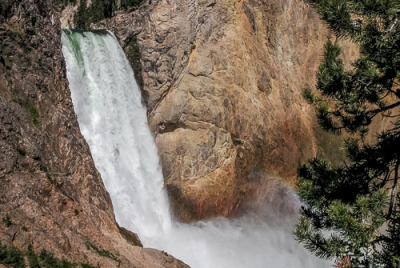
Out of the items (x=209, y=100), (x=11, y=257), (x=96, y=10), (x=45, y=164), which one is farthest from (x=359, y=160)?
(x=96, y=10)

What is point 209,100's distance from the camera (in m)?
21.4

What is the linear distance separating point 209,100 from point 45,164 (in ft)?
34.5

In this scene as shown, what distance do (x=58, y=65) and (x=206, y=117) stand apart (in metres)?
7.99

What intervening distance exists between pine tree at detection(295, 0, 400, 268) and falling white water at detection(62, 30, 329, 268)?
29.2 feet

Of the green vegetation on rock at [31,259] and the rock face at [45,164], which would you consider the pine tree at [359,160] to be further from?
the rock face at [45,164]

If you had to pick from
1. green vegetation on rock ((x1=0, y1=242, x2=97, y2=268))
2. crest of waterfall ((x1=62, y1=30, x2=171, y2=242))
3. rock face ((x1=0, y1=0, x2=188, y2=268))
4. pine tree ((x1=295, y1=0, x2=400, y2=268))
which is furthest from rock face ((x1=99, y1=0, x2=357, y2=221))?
pine tree ((x1=295, y1=0, x2=400, y2=268))

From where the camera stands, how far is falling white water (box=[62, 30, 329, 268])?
685 inches

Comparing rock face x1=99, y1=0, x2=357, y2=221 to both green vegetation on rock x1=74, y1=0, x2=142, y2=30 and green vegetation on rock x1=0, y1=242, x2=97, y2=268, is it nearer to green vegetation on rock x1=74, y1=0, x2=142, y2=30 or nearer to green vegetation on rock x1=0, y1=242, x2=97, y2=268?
green vegetation on rock x1=74, y1=0, x2=142, y2=30

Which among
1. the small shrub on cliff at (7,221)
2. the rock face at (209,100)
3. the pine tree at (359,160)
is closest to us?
the pine tree at (359,160)

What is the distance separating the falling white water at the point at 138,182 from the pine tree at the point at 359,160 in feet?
29.2

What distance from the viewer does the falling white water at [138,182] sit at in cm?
1739

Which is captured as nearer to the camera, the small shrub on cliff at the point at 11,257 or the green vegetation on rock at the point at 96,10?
the small shrub on cliff at the point at 11,257

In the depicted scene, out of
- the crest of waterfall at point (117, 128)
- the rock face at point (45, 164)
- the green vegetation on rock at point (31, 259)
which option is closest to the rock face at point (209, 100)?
the crest of waterfall at point (117, 128)

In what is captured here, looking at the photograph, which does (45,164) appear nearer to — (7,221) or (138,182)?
(7,221)
